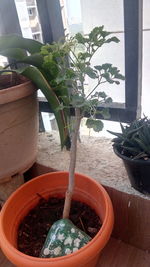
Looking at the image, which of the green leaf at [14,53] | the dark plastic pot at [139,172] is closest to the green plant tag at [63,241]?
the dark plastic pot at [139,172]

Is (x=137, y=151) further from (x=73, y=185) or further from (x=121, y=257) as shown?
(x=121, y=257)

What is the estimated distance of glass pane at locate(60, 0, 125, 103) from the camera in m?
0.75

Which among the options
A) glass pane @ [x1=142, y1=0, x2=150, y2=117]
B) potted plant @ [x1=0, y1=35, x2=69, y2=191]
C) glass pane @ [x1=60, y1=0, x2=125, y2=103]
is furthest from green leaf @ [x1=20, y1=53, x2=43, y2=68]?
glass pane @ [x1=142, y1=0, x2=150, y2=117]

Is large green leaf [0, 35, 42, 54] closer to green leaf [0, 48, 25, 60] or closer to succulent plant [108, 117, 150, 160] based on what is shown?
green leaf [0, 48, 25, 60]

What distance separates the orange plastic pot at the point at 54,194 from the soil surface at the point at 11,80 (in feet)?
1.05

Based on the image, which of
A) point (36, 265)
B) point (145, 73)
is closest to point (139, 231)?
point (36, 265)

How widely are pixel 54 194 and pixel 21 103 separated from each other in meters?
0.31

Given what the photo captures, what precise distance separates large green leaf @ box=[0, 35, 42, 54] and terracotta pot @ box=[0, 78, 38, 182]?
0.11 meters

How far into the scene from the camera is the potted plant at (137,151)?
603 millimetres

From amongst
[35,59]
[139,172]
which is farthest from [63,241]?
[35,59]

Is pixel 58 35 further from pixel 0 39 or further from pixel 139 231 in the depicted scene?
pixel 139 231

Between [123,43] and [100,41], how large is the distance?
1.14 feet

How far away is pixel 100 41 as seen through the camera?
0.47 m

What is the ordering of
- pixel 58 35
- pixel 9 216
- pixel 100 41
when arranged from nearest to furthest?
pixel 100 41
pixel 9 216
pixel 58 35
